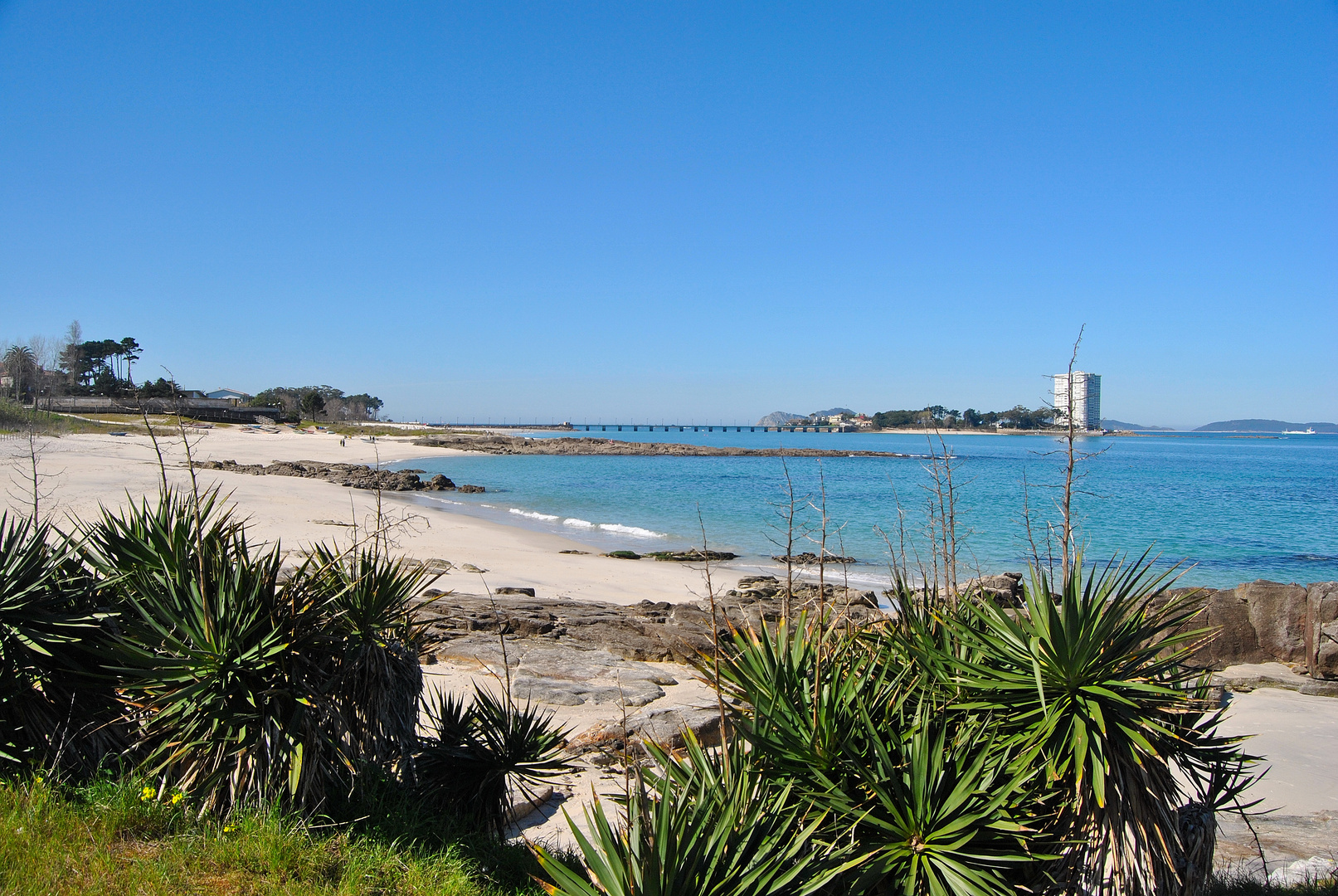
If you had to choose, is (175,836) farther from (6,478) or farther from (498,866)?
(6,478)

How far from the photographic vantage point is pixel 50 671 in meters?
4.74

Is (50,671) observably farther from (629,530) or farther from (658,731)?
(629,530)

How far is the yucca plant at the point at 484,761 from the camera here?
5055 millimetres

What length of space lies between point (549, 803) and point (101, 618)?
326 cm

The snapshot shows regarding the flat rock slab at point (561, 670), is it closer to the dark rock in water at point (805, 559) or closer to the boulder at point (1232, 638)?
the dark rock in water at point (805, 559)

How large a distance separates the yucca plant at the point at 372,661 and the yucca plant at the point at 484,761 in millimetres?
255

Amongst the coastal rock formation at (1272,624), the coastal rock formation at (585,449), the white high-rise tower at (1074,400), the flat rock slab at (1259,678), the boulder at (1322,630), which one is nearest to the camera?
the white high-rise tower at (1074,400)

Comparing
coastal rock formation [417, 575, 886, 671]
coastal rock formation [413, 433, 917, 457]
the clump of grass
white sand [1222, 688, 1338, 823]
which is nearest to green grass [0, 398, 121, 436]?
coastal rock formation [417, 575, 886, 671]

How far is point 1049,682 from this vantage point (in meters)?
3.59

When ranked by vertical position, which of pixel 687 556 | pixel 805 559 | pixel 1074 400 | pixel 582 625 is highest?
pixel 1074 400

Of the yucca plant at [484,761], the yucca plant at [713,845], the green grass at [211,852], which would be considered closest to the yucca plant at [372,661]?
the yucca plant at [484,761]

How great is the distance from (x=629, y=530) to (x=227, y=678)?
1047 inches

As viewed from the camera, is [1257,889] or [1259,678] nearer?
[1257,889]

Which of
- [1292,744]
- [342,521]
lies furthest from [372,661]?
[342,521]
